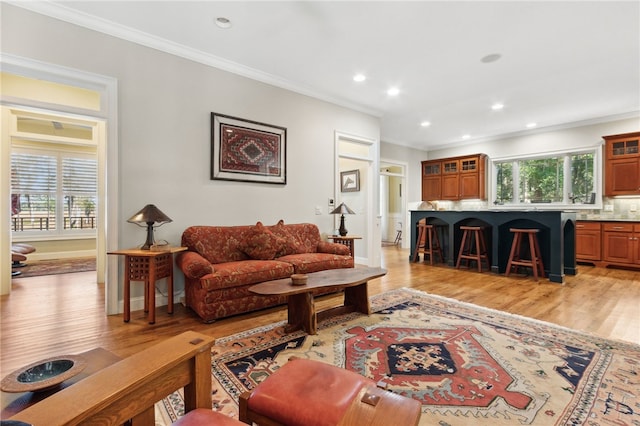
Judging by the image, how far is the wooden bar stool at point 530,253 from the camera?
471 centimetres

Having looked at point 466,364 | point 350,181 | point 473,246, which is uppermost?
point 350,181

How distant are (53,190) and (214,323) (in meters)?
6.26

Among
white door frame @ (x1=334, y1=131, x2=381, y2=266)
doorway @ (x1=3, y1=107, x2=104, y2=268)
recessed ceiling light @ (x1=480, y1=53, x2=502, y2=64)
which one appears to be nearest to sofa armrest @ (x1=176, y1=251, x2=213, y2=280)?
white door frame @ (x1=334, y1=131, x2=381, y2=266)

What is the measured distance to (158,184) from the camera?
3.37 meters

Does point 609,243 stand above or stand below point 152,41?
below

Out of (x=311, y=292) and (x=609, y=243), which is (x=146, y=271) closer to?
(x=311, y=292)

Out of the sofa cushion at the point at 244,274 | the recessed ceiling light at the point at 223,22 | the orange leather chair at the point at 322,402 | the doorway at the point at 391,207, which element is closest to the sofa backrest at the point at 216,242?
the sofa cushion at the point at 244,274

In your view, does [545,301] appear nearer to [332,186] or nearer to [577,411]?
[577,411]

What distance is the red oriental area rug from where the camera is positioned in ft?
5.32

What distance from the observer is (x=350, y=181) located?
6445 millimetres

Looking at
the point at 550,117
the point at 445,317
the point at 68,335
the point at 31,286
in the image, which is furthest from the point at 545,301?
the point at 31,286

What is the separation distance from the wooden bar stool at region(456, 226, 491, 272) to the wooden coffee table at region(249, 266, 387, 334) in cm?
305

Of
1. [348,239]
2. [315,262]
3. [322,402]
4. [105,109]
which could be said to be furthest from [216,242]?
[322,402]

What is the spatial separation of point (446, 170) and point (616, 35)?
5.16 metres
